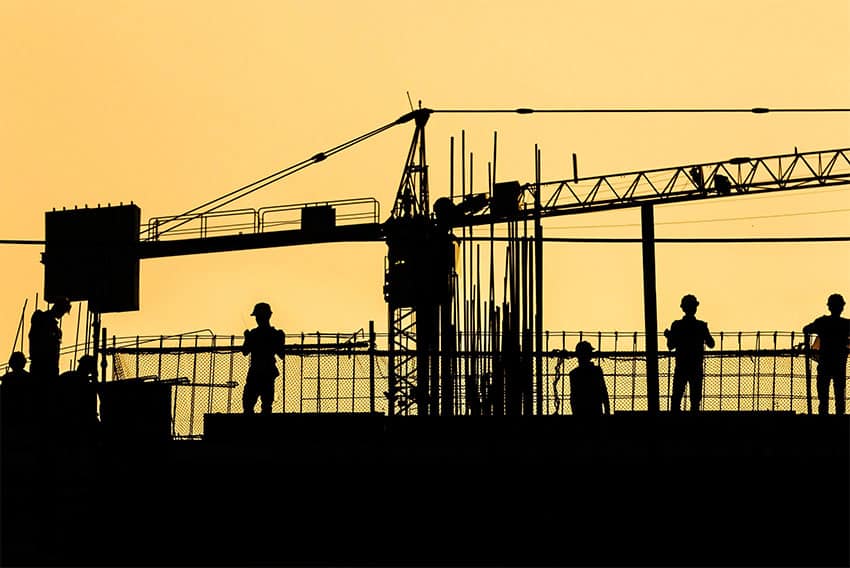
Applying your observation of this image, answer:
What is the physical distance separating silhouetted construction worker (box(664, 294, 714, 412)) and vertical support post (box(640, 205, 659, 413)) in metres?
0.45

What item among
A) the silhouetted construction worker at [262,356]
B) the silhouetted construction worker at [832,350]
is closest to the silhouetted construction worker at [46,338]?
the silhouetted construction worker at [262,356]

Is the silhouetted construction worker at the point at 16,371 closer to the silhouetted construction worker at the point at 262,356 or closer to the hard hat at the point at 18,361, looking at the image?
the hard hat at the point at 18,361

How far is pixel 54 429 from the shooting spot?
54.6 ft

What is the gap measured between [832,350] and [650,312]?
309 centimetres

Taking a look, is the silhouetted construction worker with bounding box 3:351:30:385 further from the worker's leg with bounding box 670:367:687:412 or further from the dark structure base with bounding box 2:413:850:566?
the worker's leg with bounding box 670:367:687:412


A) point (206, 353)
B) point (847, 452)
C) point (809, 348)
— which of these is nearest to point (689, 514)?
point (847, 452)

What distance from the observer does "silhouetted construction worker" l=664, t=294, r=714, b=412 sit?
1894 centimetres

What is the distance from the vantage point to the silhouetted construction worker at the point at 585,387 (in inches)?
723

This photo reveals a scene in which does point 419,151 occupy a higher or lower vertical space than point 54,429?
higher

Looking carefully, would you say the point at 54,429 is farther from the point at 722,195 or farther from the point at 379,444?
the point at 722,195

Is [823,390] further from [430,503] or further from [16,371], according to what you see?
[16,371]

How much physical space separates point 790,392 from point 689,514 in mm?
7002

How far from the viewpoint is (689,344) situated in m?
18.9

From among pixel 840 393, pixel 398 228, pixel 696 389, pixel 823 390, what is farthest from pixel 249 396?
pixel 398 228
